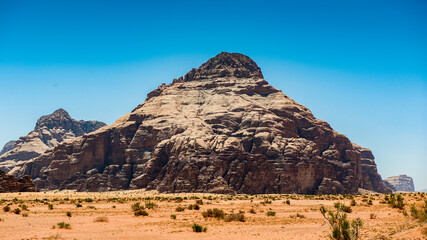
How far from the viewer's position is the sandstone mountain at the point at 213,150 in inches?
4756

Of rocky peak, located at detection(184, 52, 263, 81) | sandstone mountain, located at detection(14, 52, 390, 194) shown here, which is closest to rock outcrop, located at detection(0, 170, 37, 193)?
sandstone mountain, located at detection(14, 52, 390, 194)

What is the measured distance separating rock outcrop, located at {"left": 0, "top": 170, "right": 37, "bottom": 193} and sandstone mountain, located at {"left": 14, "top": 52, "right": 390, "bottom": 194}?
34617 mm

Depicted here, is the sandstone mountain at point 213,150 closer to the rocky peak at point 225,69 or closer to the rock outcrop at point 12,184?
the rocky peak at point 225,69

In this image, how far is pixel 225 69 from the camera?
18650cm

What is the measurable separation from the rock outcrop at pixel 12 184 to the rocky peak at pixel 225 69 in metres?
105

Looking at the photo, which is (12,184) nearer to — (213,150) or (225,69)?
(213,150)

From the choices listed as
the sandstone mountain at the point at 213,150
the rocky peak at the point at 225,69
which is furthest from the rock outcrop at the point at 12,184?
the rocky peak at the point at 225,69

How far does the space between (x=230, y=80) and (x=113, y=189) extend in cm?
7690

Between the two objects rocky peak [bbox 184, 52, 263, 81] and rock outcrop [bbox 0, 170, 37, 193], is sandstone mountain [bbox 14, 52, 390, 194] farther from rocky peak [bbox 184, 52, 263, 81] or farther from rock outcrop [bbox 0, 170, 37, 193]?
rock outcrop [bbox 0, 170, 37, 193]

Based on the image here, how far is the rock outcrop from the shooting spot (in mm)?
93194

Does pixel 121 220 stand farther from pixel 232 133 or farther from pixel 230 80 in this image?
pixel 230 80

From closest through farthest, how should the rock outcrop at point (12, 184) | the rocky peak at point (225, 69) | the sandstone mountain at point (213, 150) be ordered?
1. the rock outcrop at point (12, 184)
2. the sandstone mountain at point (213, 150)
3. the rocky peak at point (225, 69)

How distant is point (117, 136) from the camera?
507 ft

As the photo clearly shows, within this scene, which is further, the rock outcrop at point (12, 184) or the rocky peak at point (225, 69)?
the rocky peak at point (225, 69)
